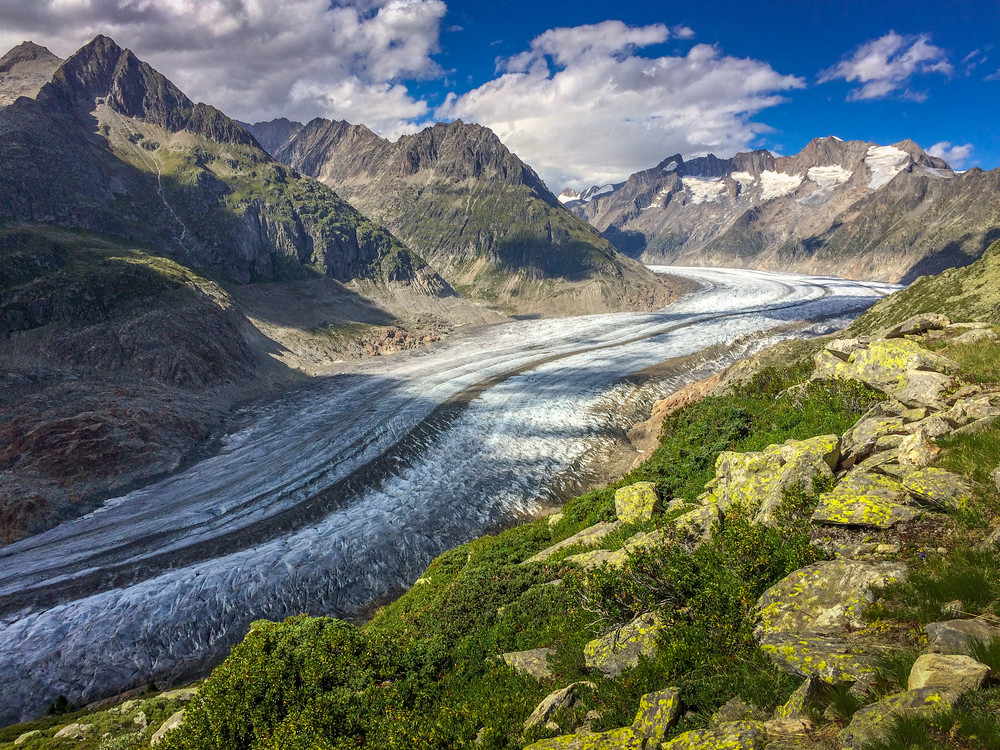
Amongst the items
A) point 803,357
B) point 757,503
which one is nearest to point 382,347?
point 803,357

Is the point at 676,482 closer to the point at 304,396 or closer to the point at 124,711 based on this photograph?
the point at 124,711

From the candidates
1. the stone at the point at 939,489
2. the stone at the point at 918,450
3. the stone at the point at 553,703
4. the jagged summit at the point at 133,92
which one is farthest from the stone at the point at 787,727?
the jagged summit at the point at 133,92

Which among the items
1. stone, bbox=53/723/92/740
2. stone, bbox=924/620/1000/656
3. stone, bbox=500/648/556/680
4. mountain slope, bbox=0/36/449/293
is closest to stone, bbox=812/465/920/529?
stone, bbox=924/620/1000/656

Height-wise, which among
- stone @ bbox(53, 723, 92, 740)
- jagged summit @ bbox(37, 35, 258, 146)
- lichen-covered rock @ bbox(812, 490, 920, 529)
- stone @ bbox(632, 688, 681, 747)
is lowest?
stone @ bbox(53, 723, 92, 740)

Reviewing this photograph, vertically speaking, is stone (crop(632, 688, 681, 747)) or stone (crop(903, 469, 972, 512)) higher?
stone (crop(903, 469, 972, 512))

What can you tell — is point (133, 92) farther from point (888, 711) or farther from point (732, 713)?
point (888, 711)

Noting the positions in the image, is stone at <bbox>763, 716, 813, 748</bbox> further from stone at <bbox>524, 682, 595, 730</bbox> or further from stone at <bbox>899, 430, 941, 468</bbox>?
stone at <bbox>899, 430, 941, 468</bbox>
